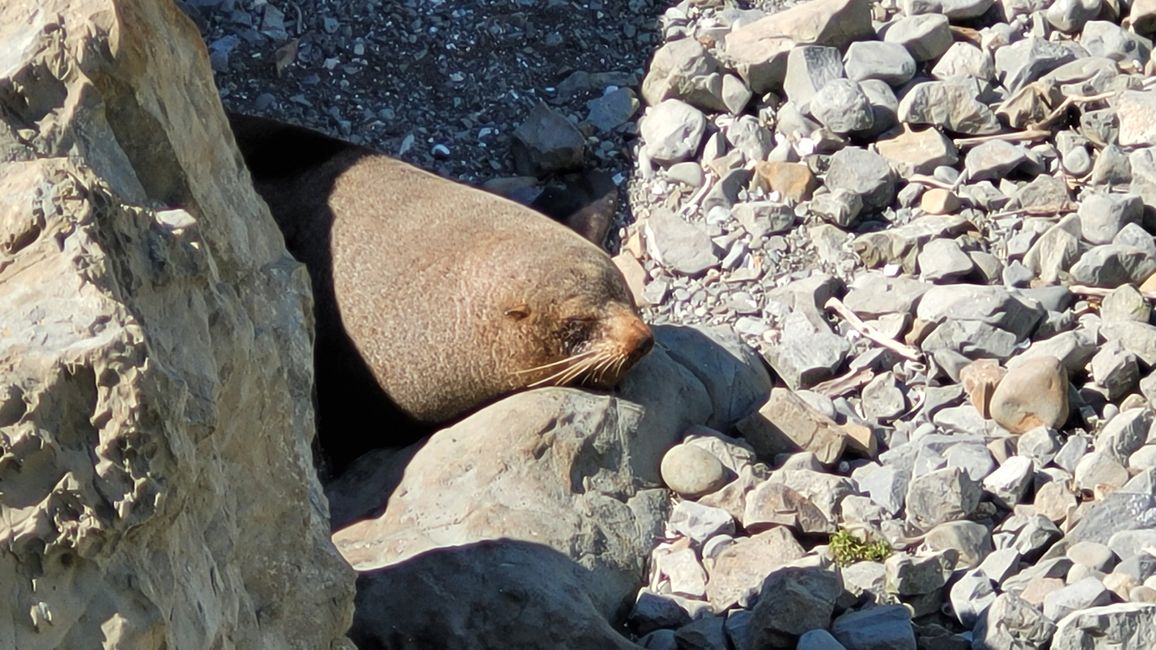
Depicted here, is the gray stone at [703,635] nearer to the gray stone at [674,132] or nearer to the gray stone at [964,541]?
the gray stone at [964,541]

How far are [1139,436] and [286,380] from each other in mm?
3097

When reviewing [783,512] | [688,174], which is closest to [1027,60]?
[688,174]

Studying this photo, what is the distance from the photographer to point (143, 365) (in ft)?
8.57

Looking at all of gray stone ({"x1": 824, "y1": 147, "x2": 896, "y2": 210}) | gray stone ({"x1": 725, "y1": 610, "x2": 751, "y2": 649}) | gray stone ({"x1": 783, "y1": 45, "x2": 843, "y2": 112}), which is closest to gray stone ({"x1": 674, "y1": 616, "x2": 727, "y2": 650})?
gray stone ({"x1": 725, "y1": 610, "x2": 751, "y2": 649})

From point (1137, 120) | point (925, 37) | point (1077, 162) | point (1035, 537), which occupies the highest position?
point (925, 37)

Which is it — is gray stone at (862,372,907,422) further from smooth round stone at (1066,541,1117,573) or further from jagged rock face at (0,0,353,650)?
jagged rock face at (0,0,353,650)

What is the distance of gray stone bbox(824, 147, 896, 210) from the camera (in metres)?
6.89

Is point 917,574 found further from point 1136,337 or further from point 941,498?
point 1136,337

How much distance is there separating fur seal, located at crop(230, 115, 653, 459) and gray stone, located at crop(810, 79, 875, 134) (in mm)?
1198

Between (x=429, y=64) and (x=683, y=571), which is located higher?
(x=429, y=64)

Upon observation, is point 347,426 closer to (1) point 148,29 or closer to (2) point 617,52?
(2) point 617,52

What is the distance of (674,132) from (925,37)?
125 centimetres

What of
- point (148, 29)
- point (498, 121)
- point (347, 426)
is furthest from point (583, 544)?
point (498, 121)

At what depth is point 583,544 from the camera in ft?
17.7
